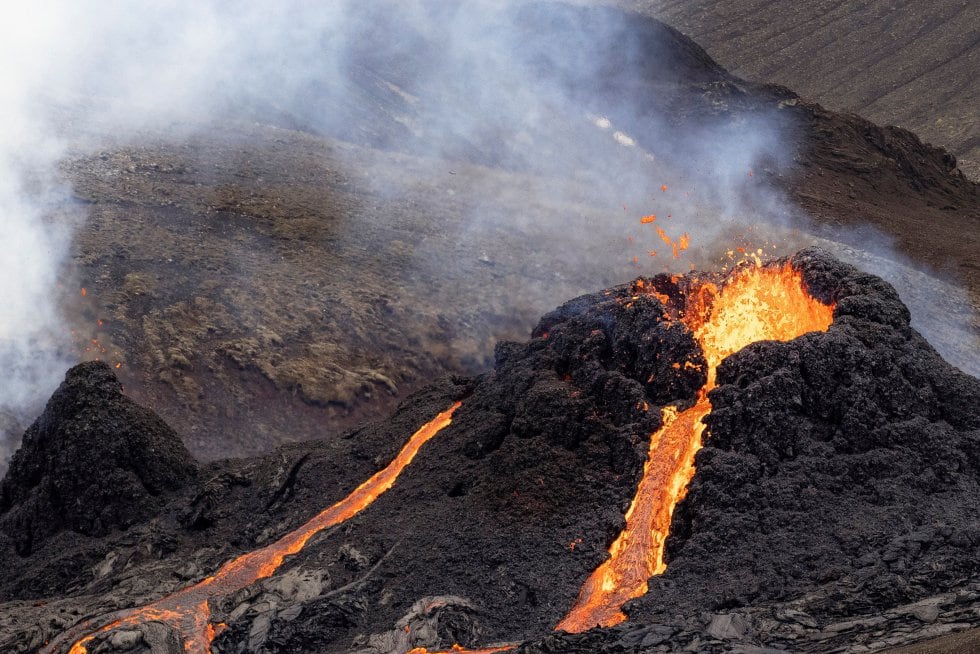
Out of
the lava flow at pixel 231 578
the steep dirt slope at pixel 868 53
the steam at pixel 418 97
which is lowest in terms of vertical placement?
the lava flow at pixel 231 578

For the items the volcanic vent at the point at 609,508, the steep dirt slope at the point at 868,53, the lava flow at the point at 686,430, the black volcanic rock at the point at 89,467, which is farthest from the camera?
the steep dirt slope at the point at 868,53

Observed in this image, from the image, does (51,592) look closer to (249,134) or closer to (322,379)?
(322,379)

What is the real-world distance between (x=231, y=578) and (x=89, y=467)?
390 cm

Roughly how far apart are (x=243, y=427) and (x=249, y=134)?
1647 cm

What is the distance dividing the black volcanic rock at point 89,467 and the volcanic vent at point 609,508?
167 mm

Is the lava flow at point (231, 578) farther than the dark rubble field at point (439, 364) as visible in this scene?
Yes

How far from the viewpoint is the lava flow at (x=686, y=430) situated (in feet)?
44.4

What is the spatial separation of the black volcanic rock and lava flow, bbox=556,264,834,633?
27.0 ft

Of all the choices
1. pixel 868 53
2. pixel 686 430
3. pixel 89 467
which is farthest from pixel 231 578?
pixel 868 53

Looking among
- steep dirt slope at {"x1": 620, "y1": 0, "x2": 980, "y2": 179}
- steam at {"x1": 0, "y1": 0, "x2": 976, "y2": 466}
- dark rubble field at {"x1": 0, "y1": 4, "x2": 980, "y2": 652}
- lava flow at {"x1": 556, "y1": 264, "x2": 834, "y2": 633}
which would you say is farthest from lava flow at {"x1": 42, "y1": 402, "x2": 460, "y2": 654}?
steep dirt slope at {"x1": 620, "y1": 0, "x2": 980, "y2": 179}

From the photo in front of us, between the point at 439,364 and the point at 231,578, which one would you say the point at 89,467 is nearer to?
the point at 231,578

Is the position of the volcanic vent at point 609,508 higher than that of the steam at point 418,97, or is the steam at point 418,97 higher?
the steam at point 418,97

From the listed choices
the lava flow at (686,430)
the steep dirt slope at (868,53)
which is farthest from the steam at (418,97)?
the steep dirt slope at (868,53)

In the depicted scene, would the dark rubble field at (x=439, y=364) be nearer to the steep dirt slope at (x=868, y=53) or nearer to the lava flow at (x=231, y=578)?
the lava flow at (x=231, y=578)
